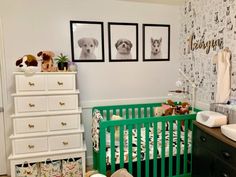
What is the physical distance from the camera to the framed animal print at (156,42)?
10.0 feet

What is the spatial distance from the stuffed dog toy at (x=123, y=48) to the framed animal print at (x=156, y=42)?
24 cm

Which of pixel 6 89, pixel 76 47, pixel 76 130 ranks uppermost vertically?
pixel 76 47

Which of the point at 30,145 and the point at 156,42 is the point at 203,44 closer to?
the point at 156,42

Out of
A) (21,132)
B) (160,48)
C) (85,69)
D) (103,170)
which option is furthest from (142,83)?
(21,132)

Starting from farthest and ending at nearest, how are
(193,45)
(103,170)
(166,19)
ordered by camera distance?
1. (166,19)
2. (193,45)
3. (103,170)

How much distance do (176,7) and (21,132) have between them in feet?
9.09

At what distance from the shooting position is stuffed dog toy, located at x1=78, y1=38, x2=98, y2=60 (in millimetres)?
2823

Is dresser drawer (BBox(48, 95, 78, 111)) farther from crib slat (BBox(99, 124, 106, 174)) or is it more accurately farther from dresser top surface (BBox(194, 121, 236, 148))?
dresser top surface (BBox(194, 121, 236, 148))

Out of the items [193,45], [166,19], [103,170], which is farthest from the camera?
[166,19]

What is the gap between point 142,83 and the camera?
3.13 meters

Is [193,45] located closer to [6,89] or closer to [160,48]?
[160,48]

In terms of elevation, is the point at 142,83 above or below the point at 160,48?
below

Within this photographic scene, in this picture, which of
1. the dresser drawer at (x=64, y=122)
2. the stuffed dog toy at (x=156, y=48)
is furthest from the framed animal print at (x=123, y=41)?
the dresser drawer at (x=64, y=122)

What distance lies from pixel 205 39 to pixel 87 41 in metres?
1.55
